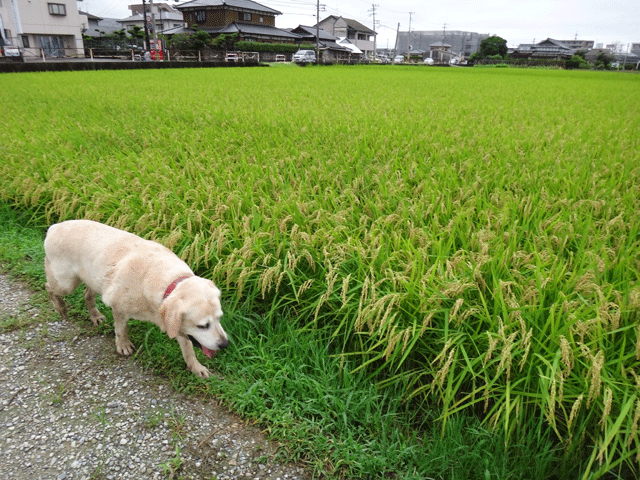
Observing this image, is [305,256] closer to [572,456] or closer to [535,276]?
[535,276]

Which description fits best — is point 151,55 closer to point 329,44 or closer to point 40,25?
point 40,25

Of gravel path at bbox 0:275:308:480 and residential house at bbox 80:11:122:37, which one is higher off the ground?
residential house at bbox 80:11:122:37

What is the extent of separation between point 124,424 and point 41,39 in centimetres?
4216

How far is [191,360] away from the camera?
2.29 meters

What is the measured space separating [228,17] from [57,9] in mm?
15036

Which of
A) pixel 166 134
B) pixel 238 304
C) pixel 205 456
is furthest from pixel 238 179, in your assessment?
pixel 166 134

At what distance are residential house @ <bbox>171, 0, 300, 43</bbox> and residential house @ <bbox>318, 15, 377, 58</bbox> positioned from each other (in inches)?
1091

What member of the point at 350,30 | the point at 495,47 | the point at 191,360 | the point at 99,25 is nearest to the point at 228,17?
the point at 99,25

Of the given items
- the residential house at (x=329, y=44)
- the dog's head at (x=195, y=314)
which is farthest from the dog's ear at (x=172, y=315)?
the residential house at (x=329, y=44)

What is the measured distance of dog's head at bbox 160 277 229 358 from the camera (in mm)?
2010

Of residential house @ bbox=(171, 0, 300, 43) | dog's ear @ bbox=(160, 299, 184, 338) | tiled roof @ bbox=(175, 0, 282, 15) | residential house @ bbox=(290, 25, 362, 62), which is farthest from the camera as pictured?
residential house @ bbox=(290, 25, 362, 62)

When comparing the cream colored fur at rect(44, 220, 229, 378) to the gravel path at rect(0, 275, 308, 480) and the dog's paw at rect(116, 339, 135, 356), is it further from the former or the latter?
the gravel path at rect(0, 275, 308, 480)

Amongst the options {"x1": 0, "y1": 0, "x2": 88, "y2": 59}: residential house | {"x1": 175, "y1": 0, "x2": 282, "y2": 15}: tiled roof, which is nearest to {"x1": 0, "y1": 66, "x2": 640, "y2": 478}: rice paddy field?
{"x1": 0, "y1": 0, "x2": 88, "y2": 59}: residential house

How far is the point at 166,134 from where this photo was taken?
226 inches
